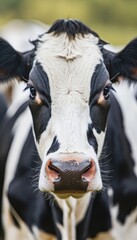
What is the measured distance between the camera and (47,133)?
643 centimetres

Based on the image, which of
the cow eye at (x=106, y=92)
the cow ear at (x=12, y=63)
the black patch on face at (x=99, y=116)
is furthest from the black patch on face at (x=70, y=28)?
the black patch on face at (x=99, y=116)

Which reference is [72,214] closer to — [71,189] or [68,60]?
[71,189]

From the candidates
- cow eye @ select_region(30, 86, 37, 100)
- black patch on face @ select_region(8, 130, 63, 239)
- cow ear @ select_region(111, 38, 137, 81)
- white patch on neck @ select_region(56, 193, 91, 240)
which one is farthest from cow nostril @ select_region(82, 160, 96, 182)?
black patch on face @ select_region(8, 130, 63, 239)

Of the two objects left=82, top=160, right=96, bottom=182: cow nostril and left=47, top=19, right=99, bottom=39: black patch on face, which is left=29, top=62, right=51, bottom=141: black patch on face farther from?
left=82, top=160, right=96, bottom=182: cow nostril

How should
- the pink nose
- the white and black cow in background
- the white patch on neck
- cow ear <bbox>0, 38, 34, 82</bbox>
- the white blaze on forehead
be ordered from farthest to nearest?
the white patch on neck < cow ear <bbox>0, 38, 34, 82</bbox> < the white blaze on forehead < the white and black cow in background < the pink nose

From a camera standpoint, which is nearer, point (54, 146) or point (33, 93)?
point (54, 146)

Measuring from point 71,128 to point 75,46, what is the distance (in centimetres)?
73

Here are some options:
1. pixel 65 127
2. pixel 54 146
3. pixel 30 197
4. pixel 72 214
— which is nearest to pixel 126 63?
pixel 65 127

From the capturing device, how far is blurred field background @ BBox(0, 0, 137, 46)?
32031mm

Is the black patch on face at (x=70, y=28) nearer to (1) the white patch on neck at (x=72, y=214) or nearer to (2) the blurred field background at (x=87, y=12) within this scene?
(1) the white patch on neck at (x=72, y=214)

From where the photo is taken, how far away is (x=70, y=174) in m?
5.95

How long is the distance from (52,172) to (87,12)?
28679 mm

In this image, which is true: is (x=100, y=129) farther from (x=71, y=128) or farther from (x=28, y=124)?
(x=28, y=124)

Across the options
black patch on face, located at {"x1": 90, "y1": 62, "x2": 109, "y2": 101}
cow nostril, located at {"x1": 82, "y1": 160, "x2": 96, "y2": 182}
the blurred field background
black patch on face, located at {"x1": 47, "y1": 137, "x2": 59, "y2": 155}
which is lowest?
the blurred field background
